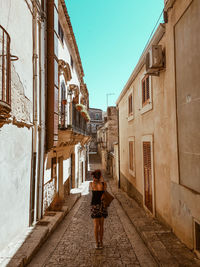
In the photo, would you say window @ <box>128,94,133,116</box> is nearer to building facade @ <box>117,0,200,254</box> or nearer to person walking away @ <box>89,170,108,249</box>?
building facade @ <box>117,0,200,254</box>

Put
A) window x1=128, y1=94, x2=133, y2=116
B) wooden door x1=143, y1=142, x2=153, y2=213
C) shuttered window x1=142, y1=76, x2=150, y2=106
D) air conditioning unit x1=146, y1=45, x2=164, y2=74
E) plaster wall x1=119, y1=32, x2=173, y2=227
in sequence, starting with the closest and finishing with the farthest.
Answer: plaster wall x1=119, y1=32, x2=173, y2=227, air conditioning unit x1=146, y1=45, x2=164, y2=74, wooden door x1=143, y1=142, x2=153, y2=213, shuttered window x1=142, y1=76, x2=150, y2=106, window x1=128, y1=94, x2=133, y2=116

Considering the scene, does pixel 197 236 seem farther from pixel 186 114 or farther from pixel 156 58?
pixel 156 58

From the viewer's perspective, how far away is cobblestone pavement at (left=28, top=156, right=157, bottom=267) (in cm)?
407

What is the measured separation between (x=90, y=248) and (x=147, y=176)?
4040 millimetres

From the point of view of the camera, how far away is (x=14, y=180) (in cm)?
467

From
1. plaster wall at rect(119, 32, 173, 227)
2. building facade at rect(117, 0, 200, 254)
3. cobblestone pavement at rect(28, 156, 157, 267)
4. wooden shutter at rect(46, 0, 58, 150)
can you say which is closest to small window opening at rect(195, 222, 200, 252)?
building facade at rect(117, 0, 200, 254)

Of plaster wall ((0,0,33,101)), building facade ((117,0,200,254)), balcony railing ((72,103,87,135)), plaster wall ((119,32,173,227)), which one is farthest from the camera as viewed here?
balcony railing ((72,103,87,135))

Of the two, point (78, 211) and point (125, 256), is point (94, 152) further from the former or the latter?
point (125, 256)

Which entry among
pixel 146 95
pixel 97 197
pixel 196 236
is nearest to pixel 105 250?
pixel 97 197

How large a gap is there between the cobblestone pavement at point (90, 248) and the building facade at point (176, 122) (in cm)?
107

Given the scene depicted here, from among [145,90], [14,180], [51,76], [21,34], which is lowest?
[14,180]

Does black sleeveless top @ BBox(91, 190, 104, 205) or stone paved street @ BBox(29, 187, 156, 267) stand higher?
black sleeveless top @ BBox(91, 190, 104, 205)

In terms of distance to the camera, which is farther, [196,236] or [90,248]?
[90,248]

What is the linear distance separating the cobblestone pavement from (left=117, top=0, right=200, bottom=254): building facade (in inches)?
42.2
